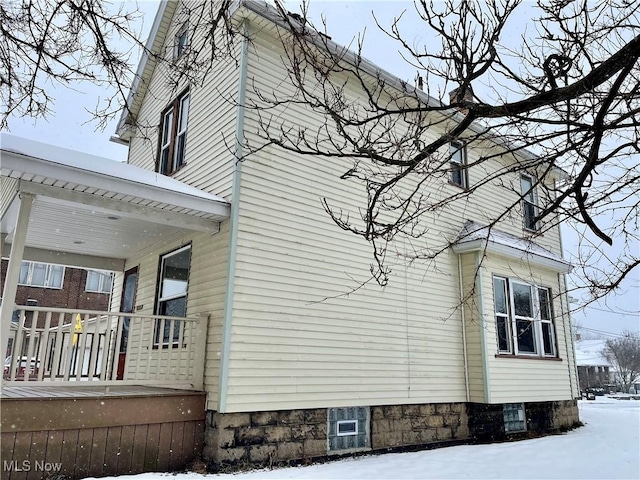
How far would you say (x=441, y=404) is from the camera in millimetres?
8336

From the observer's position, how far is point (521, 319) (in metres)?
9.37

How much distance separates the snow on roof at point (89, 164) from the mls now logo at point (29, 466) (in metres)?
3.07

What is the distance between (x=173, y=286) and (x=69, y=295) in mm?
17247

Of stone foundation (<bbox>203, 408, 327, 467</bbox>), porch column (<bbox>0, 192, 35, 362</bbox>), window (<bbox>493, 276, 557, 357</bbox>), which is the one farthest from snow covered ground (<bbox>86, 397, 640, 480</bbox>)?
porch column (<bbox>0, 192, 35, 362</bbox>)

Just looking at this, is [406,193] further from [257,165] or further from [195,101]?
[195,101]

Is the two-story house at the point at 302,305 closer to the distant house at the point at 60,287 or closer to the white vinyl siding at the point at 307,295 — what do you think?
the white vinyl siding at the point at 307,295

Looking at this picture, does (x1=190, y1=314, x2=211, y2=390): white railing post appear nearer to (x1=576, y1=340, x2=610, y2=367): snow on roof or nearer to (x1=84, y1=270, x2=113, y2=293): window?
(x1=84, y1=270, x2=113, y2=293): window

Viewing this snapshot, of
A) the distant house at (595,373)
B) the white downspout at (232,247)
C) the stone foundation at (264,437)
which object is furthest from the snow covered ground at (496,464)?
the distant house at (595,373)

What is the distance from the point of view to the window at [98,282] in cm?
2300

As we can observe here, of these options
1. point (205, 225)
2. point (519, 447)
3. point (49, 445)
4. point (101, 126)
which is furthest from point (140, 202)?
point (519, 447)

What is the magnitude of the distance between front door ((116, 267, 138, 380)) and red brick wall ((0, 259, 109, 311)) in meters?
13.8

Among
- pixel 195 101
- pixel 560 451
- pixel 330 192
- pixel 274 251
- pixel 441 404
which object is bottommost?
pixel 560 451

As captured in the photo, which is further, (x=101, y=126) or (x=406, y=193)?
(x=406, y=193)

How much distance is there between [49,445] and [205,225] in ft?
10.2
